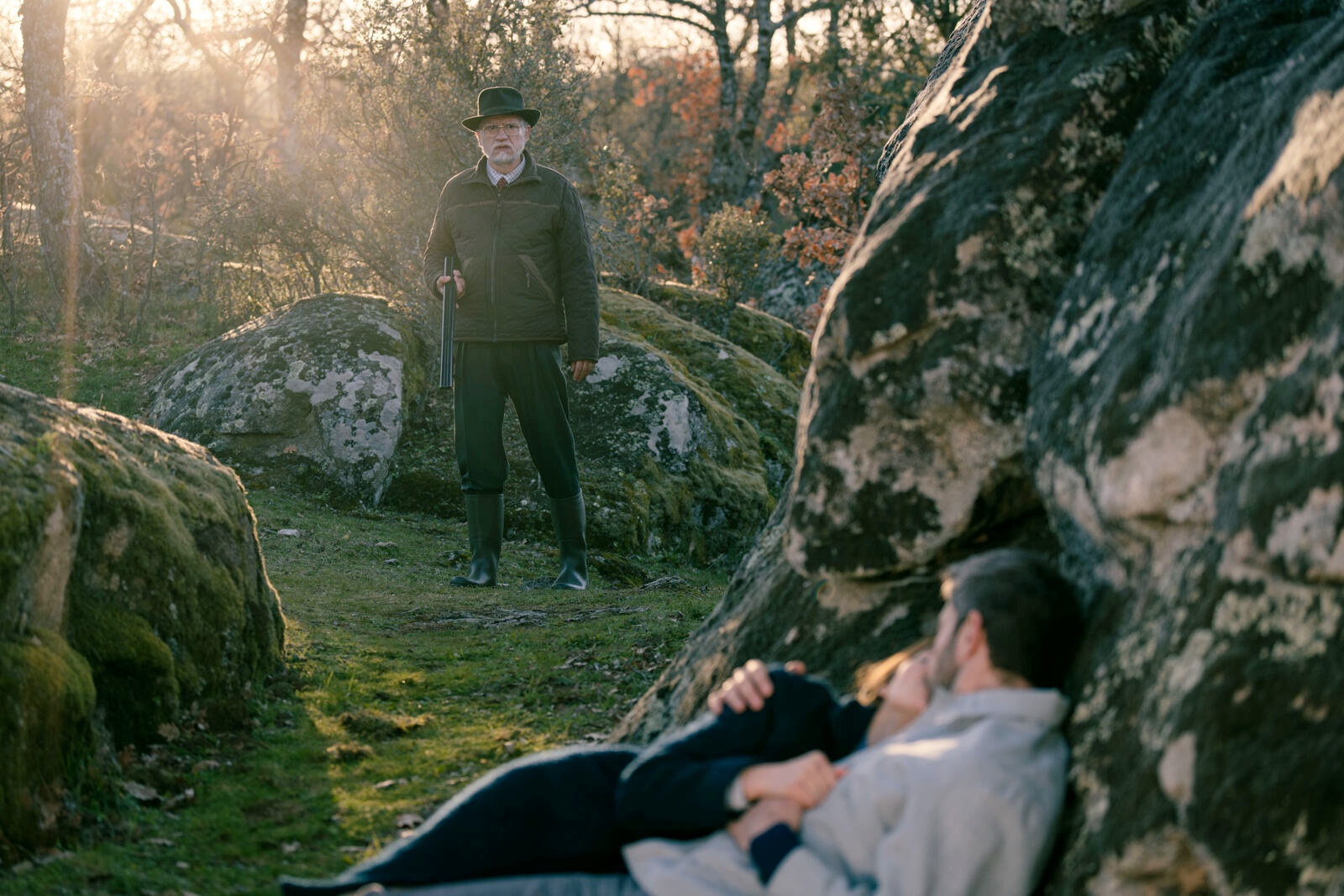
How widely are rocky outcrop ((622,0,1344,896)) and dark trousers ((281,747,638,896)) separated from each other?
38.1 inches

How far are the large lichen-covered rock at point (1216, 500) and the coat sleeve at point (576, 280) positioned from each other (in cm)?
575

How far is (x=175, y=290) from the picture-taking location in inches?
654

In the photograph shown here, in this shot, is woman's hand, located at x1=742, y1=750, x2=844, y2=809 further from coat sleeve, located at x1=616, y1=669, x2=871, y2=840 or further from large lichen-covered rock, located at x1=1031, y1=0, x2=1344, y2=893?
large lichen-covered rock, located at x1=1031, y1=0, x2=1344, y2=893

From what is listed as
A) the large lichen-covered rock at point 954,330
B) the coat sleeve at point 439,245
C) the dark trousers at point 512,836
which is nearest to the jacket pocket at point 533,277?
the coat sleeve at point 439,245

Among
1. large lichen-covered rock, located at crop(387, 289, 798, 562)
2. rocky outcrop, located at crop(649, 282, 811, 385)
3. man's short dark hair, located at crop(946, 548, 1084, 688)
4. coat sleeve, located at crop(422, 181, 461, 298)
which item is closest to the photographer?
man's short dark hair, located at crop(946, 548, 1084, 688)

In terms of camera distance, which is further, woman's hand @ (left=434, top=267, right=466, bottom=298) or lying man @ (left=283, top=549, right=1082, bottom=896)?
woman's hand @ (left=434, top=267, right=466, bottom=298)

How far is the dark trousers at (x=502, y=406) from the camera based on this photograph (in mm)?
8539

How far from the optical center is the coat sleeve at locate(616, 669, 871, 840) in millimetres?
2549

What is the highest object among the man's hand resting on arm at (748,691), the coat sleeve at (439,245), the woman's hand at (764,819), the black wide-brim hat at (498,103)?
the black wide-brim hat at (498,103)

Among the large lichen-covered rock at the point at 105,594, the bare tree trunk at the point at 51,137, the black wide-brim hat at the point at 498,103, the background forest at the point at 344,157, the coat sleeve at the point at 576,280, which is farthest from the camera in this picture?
the bare tree trunk at the point at 51,137

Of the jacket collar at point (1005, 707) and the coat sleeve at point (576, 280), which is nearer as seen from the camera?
the jacket collar at point (1005, 707)

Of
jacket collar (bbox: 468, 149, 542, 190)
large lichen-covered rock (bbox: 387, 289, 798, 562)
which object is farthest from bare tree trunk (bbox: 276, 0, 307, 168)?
jacket collar (bbox: 468, 149, 542, 190)

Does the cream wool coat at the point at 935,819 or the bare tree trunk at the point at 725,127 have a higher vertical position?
the bare tree trunk at the point at 725,127

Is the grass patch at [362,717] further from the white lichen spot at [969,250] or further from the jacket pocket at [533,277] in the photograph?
the white lichen spot at [969,250]
